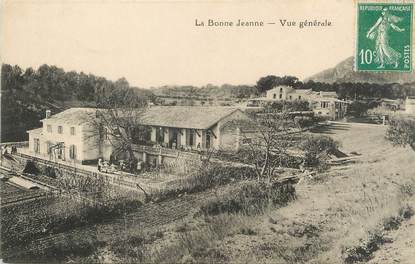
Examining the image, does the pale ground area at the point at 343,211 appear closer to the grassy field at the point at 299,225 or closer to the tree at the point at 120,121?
the grassy field at the point at 299,225

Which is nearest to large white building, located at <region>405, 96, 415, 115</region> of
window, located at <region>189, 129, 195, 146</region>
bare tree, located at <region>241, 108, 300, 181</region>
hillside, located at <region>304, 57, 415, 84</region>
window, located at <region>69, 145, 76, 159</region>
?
hillside, located at <region>304, 57, 415, 84</region>

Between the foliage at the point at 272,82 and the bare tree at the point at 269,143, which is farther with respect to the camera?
the bare tree at the point at 269,143

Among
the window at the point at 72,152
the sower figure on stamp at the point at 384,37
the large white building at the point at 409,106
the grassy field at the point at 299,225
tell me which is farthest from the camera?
the window at the point at 72,152

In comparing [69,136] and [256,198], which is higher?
[69,136]

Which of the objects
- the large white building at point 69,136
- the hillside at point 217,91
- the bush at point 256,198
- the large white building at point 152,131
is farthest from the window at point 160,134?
the bush at point 256,198

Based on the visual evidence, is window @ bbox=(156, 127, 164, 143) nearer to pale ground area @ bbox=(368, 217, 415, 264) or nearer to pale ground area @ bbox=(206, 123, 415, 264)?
pale ground area @ bbox=(206, 123, 415, 264)

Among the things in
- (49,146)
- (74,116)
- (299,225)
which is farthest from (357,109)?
(49,146)

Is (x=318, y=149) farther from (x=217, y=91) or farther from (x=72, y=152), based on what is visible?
(x=72, y=152)
